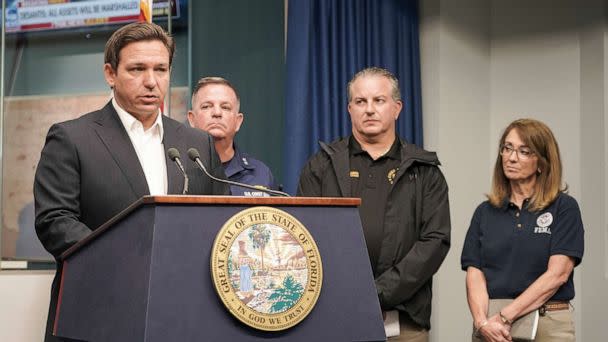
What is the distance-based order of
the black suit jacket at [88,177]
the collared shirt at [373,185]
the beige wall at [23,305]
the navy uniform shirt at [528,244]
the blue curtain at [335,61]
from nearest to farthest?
1. the black suit jacket at [88,177]
2. the collared shirt at [373,185]
3. the beige wall at [23,305]
4. the navy uniform shirt at [528,244]
5. the blue curtain at [335,61]

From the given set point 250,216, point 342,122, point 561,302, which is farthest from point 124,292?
point 342,122

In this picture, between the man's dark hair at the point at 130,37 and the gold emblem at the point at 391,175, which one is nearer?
the man's dark hair at the point at 130,37

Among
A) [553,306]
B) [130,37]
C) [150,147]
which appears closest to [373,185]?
[553,306]

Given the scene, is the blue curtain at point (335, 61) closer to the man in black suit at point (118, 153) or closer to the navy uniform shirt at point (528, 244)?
the navy uniform shirt at point (528, 244)

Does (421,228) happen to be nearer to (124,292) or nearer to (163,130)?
(163,130)

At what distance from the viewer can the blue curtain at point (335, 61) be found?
13.5ft

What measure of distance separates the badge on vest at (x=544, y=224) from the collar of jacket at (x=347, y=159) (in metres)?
0.49

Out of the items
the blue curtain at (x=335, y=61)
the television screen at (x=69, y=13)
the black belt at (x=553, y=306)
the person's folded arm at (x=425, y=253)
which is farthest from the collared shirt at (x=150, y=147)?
the blue curtain at (x=335, y=61)

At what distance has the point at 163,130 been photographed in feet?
6.95

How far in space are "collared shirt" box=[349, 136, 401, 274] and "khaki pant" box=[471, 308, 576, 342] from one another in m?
0.71

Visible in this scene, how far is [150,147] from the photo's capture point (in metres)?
2.09

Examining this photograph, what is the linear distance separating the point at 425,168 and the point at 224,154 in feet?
2.49

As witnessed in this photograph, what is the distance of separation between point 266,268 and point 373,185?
1344 mm

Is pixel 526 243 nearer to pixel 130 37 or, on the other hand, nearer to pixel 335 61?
pixel 335 61
